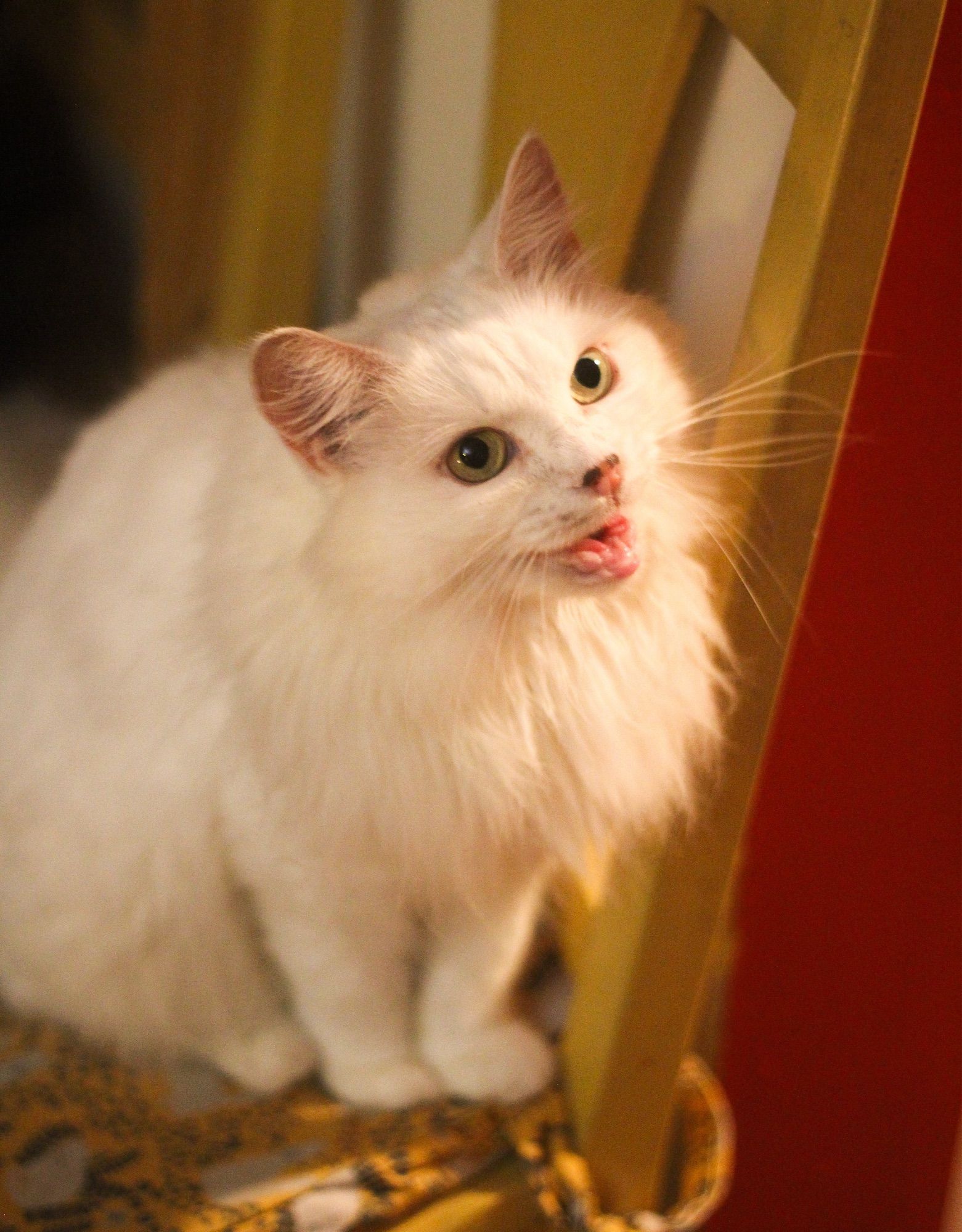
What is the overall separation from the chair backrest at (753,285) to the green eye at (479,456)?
18 centimetres

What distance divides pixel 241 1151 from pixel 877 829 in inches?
25.6

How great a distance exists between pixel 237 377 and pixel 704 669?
1.68 feet

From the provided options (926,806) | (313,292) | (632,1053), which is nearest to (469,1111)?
(632,1053)

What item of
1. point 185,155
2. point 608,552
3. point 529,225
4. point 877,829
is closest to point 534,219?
point 529,225

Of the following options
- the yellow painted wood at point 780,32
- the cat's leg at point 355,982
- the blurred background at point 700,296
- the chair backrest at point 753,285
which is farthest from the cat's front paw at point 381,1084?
the yellow painted wood at point 780,32

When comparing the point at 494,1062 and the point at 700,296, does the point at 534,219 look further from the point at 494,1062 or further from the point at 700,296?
the point at 494,1062

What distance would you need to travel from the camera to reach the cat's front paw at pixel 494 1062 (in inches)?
37.3

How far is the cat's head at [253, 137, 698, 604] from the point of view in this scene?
646mm

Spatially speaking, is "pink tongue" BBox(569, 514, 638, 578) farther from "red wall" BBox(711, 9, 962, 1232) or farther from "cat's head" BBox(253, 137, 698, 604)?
"red wall" BBox(711, 9, 962, 1232)

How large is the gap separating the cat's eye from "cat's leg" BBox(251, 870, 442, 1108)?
16.9 inches

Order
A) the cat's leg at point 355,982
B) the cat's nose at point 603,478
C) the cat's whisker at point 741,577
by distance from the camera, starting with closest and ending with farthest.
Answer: the cat's nose at point 603,478 → the cat's whisker at point 741,577 → the cat's leg at point 355,982

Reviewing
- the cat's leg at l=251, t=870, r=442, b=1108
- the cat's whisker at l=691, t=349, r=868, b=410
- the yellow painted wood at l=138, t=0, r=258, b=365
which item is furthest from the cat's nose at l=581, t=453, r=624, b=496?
the yellow painted wood at l=138, t=0, r=258, b=365

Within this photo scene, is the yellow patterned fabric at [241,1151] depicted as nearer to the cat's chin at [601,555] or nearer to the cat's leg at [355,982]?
the cat's leg at [355,982]

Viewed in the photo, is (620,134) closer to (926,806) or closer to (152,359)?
(926,806)
